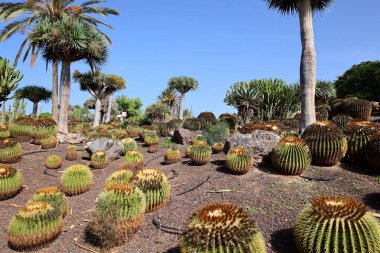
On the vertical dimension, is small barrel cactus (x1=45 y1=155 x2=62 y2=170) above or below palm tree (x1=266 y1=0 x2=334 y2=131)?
below

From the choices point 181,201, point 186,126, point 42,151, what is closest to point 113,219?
point 181,201

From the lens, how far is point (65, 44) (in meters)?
16.4

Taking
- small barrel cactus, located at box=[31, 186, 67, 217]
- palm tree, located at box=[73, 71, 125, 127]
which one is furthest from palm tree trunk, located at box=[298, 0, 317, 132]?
palm tree, located at box=[73, 71, 125, 127]

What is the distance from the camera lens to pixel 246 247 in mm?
4090

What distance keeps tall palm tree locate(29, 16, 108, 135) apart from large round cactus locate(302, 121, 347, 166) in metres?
11.5

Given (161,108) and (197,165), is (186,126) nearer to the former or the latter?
(161,108)

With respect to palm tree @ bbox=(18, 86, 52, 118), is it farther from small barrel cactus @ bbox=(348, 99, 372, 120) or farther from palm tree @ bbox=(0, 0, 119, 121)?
small barrel cactus @ bbox=(348, 99, 372, 120)

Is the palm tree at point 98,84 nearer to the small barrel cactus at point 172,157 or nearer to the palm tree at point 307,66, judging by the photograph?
the small barrel cactus at point 172,157

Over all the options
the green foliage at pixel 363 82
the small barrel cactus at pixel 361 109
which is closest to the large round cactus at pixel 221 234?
the small barrel cactus at pixel 361 109

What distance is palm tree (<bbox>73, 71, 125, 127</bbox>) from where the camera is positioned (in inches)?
986

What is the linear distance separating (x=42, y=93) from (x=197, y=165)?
57.1ft

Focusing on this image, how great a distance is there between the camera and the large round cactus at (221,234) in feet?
13.3

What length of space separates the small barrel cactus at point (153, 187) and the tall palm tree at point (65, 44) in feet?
33.4

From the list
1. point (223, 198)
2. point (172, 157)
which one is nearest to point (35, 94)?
point (172, 157)
